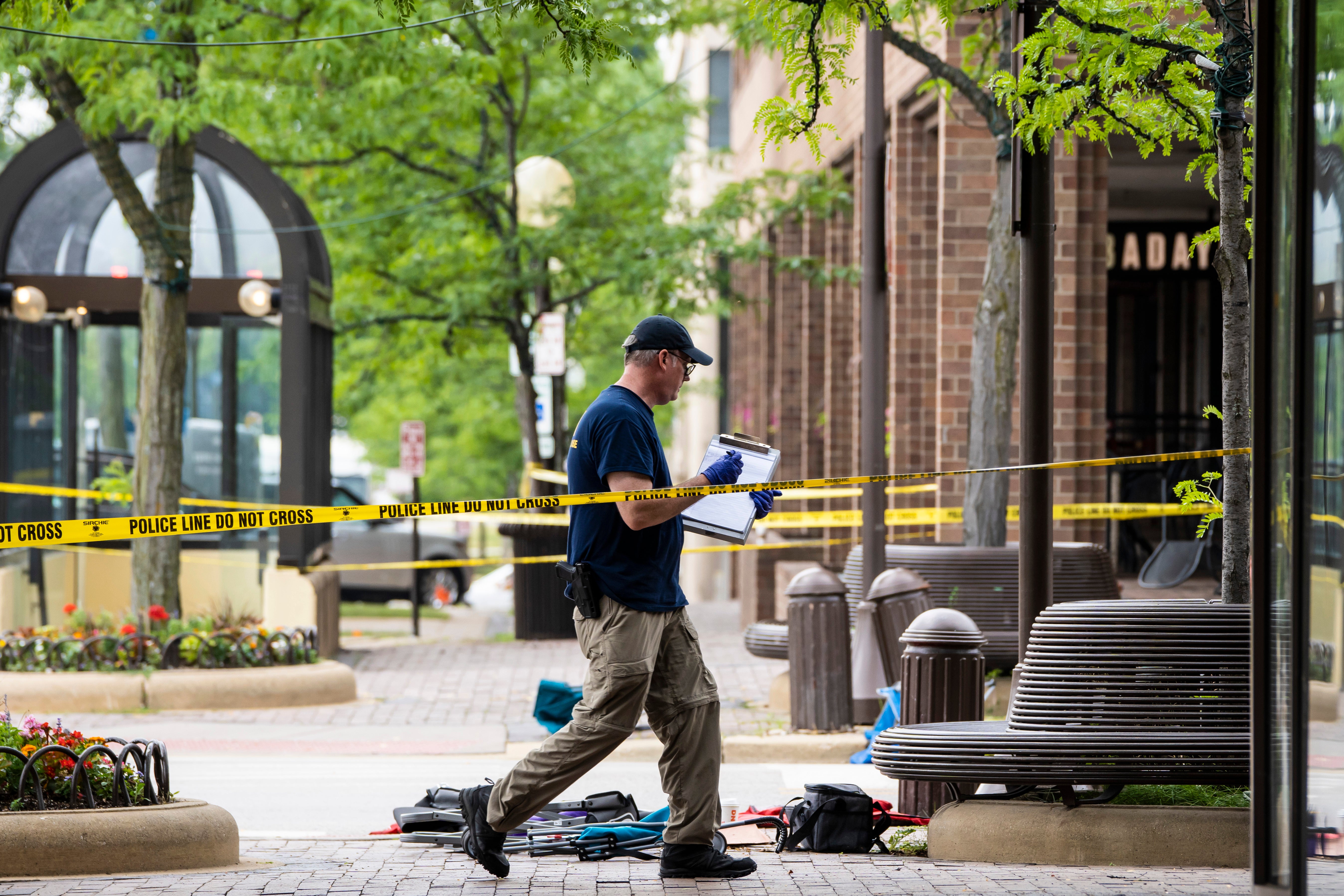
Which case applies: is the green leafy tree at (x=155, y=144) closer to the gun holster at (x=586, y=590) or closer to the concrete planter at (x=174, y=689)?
the concrete planter at (x=174, y=689)

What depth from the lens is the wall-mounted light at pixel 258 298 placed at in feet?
49.1

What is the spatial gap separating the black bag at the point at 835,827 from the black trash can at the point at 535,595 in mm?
11061

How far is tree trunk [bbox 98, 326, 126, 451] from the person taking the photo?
55.0ft

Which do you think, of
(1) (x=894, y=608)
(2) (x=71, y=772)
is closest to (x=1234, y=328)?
(1) (x=894, y=608)

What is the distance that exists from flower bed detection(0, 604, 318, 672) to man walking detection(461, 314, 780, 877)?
6.72m

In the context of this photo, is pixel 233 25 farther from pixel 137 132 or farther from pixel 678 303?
pixel 678 303

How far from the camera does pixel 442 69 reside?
1653cm

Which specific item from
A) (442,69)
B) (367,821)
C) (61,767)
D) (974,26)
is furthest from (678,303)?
(61,767)

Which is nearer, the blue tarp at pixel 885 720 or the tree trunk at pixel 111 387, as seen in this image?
the blue tarp at pixel 885 720

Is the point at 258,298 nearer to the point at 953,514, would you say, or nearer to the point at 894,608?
the point at 953,514

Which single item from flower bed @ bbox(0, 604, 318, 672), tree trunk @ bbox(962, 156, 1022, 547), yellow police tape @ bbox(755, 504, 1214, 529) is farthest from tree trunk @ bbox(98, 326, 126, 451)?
tree trunk @ bbox(962, 156, 1022, 547)

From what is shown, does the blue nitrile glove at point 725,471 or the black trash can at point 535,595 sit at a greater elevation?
the blue nitrile glove at point 725,471

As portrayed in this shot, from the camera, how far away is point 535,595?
17.2 m

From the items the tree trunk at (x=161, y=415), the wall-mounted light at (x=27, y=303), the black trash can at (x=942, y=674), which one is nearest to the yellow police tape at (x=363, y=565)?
the tree trunk at (x=161, y=415)
